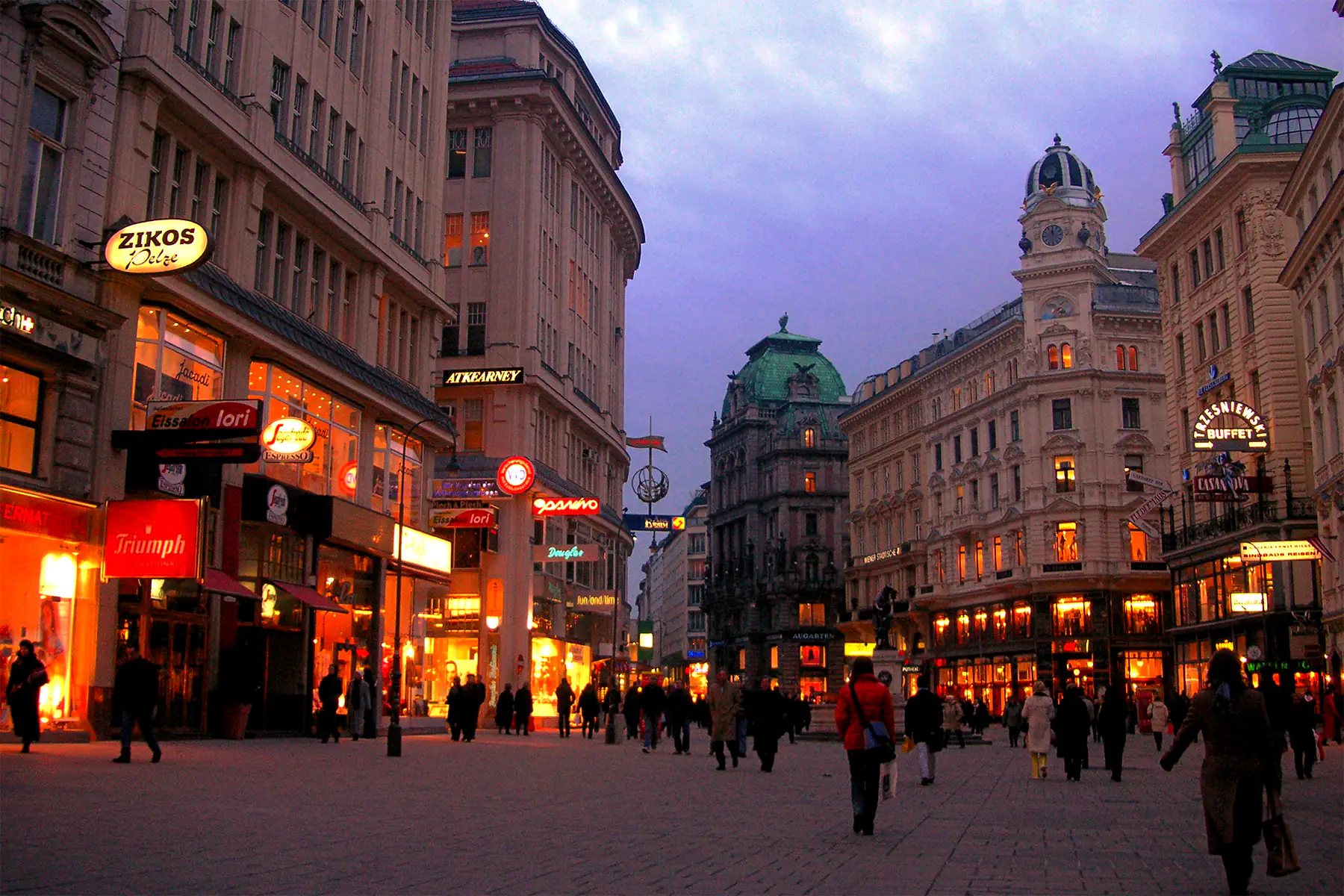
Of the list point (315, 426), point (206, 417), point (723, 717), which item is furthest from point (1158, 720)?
point (206, 417)

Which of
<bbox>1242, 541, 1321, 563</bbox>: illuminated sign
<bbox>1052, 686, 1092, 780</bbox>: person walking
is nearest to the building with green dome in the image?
<bbox>1242, 541, 1321, 563</bbox>: illuminated sign

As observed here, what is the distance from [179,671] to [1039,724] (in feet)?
57.9

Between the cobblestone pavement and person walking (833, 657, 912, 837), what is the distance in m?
0.44

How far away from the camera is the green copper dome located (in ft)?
416

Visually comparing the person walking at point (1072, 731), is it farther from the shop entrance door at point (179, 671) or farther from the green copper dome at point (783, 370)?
the green copper dome at point (783, 370)

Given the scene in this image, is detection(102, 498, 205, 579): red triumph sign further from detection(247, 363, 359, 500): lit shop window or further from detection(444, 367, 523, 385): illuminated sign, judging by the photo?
detection(444, 367, 523, 385): illuminated sign

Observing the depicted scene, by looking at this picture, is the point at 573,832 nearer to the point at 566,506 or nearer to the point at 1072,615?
the point at 566,506

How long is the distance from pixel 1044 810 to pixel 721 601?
11058 cm

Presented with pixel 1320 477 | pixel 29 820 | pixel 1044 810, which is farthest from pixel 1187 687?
pixel 29 820

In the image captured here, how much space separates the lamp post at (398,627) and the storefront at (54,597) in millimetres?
5742

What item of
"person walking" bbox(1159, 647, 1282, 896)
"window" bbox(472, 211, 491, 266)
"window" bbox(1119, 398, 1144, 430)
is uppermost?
"window" bbox(472, 211, 491, 266)

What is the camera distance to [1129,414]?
2960 inches

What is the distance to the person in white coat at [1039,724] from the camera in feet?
80.7

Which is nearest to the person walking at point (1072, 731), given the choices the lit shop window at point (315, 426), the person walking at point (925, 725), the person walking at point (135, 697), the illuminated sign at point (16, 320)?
the person walking at point (925, 725)
